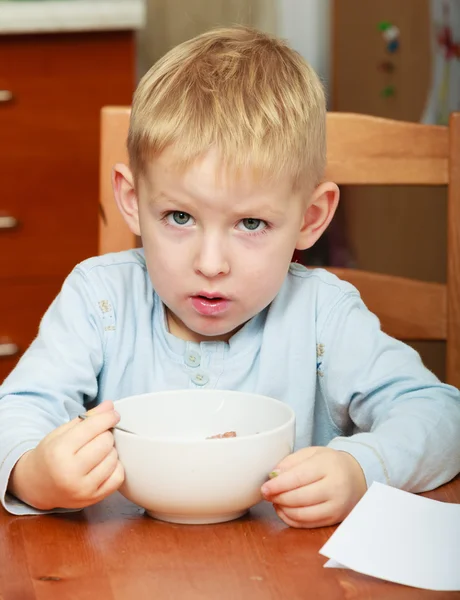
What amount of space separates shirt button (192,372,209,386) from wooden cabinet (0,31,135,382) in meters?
1.25

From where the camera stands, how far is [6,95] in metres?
2.14

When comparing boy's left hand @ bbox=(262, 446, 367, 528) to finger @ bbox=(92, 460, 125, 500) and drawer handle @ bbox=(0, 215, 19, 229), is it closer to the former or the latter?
finger @ bbox=(92, 460, 125, 500)

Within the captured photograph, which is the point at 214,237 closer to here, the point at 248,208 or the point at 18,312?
the point at 248,208

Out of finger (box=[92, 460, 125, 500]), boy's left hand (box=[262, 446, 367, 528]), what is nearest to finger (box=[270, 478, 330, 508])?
boy's left hand (box=[262, 446, 367, 528])

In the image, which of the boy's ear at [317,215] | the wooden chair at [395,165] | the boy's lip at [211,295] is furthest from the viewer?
the wooden chair at [395,165]

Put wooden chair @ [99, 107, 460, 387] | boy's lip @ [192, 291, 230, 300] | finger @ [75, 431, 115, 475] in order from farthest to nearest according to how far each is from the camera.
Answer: wooden chair @ [99, 107, 460, 387], boy's lip @ [192, 291, 230, 300], finger @ [75, 431, 115, 475]

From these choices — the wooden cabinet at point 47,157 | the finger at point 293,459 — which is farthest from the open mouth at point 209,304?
the wooden cabinet at point 47,157

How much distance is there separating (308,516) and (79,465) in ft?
0.59

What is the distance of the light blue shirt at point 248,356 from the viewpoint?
960 mm

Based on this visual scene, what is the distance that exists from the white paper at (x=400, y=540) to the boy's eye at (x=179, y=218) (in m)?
0.32

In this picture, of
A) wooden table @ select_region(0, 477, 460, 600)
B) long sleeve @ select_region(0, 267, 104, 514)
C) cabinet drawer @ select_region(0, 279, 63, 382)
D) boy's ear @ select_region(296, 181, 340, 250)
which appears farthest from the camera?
cabinet drawer @ select_region(0, 279, 63, 382)

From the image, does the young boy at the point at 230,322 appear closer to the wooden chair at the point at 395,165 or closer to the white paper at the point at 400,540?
the white paper at the point at 400,540

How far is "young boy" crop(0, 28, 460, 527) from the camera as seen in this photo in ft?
2.55

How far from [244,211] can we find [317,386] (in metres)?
0.28
